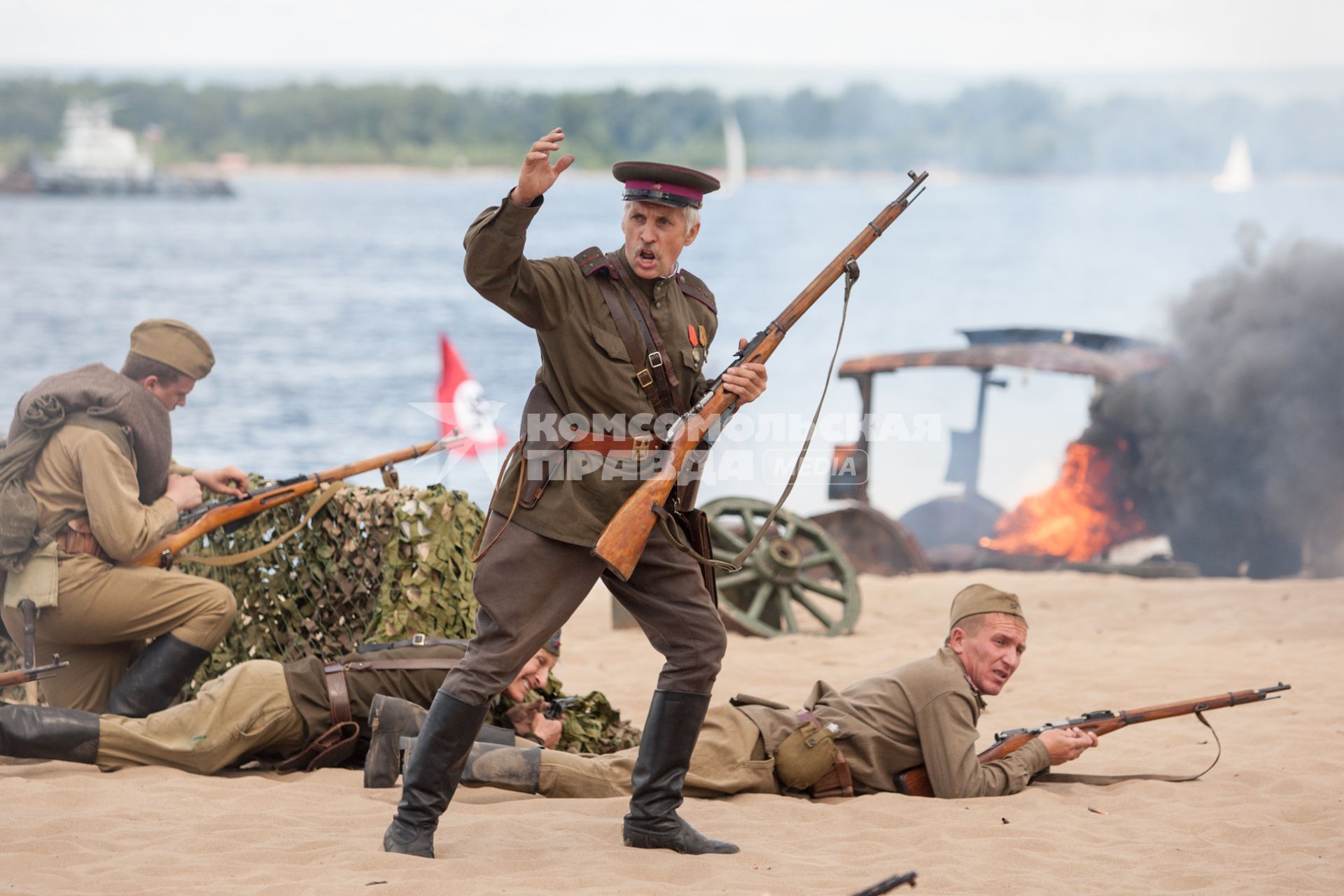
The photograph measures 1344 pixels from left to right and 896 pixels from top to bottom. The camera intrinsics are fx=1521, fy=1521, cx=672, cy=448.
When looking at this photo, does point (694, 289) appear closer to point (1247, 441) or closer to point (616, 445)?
point (616, 445)

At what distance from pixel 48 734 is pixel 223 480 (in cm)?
145

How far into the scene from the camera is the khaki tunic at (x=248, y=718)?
5258 mm

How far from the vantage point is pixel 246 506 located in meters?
6.15

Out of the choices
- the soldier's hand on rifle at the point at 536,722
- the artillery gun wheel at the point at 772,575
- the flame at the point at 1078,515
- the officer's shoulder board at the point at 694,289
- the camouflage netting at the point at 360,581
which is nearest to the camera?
the officer's shoulder board at the point at 694,289

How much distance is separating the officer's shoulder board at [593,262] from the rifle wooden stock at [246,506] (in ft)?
6.56

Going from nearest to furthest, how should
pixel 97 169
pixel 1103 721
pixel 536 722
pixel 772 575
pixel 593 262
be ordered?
pixel 593 262
pixel 1103 721
pixel 536 722
pixel 772 575
pixel 97 169

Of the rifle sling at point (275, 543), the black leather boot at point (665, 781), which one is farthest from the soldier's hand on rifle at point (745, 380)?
the rifle sling at point (275, 543)

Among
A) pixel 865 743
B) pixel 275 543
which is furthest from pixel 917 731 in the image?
pixel 275 543

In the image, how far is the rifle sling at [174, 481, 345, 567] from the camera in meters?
6.08

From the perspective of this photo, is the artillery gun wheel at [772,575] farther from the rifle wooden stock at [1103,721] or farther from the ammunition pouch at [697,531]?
the ammunition pouch at [697,531]

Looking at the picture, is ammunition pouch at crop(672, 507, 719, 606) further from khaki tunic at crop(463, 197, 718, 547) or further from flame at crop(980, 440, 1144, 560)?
flame at crop(980, 440, 1144, 560)

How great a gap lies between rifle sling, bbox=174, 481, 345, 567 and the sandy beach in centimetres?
100

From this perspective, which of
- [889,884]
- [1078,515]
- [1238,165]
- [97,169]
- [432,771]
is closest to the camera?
[889,884]

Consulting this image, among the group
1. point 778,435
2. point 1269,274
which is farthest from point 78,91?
point 1269,274
